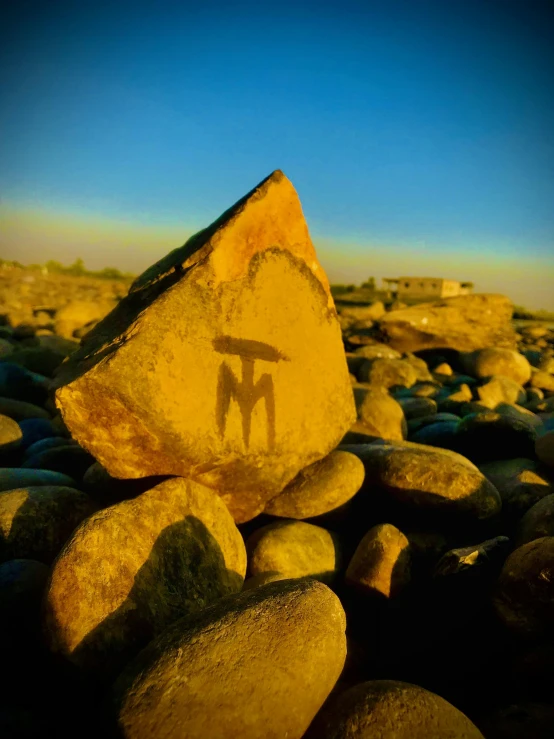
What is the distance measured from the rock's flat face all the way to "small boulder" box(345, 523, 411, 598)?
24.9 inches

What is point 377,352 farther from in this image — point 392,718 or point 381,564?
point 392,718

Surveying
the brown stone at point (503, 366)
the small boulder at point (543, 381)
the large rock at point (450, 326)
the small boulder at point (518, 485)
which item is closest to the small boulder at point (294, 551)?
the small boulder at point (518, 485)

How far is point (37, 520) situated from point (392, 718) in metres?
1.84

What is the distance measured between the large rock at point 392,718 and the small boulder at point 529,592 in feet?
2.21

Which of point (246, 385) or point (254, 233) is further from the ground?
point (254, 233)

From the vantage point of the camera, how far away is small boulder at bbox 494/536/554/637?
2152mm

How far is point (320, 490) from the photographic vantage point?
3.13m

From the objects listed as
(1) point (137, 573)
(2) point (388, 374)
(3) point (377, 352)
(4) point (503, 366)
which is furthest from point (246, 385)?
(3) point (377, 352)

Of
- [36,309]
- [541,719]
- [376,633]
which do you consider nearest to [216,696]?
[541,719]

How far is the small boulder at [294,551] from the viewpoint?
2.78 meters

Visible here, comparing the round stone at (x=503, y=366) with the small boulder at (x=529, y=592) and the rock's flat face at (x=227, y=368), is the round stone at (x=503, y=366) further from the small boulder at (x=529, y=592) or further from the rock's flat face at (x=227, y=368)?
the small boulder at (x=529, y=592)

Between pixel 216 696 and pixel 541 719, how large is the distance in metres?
1.19

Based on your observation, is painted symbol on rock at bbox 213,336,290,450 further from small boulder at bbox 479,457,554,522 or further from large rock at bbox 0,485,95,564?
small boulder at bbox 479,457,554,522

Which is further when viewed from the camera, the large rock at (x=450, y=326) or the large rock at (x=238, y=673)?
the large rock at (x=450, y=326)
